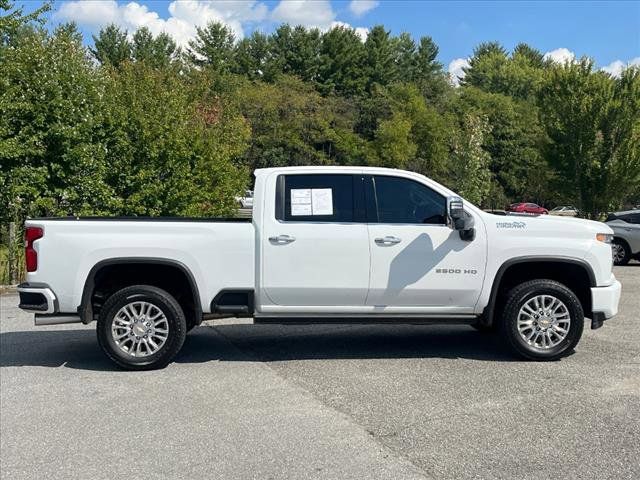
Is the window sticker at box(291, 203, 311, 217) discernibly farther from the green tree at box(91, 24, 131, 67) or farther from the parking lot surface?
the green tree at box(91, 24, 131, 67)

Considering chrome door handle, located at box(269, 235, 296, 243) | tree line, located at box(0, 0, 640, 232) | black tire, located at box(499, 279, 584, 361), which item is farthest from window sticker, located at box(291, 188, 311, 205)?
tree line, located at box(0, 0, 640, 232)

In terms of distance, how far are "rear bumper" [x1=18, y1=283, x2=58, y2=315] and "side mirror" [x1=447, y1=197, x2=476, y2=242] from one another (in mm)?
3907

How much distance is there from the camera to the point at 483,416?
16.2 ft

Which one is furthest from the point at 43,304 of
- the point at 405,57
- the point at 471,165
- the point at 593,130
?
the point at 405,57

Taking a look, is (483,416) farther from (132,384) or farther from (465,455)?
(132,384)

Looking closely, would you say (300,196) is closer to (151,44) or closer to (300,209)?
(300,209)

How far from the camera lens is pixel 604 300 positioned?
21.4 feet

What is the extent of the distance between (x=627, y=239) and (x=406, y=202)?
11.6m

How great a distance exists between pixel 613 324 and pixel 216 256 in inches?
212

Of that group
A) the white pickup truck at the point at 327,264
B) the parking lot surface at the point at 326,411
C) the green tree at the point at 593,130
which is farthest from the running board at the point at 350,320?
the green tree at the point at 593,130

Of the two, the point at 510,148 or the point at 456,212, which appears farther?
the point at 510,148

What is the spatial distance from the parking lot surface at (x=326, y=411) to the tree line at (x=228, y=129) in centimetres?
702

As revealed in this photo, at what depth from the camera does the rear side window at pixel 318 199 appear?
6.51m

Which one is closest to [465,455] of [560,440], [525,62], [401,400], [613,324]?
[560,440]
